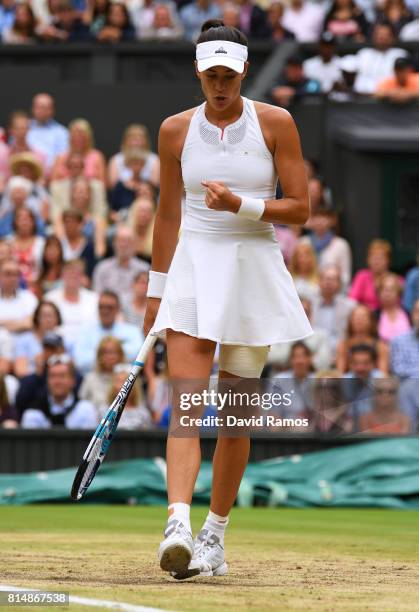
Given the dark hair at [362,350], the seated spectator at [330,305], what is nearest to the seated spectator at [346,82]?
the seated spectator at [330,305]

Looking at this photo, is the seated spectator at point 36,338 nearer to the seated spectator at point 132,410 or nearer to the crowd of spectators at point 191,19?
the seated spectator at point 132,410

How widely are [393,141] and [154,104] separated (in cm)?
294

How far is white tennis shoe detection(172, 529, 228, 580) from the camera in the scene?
6.32 m

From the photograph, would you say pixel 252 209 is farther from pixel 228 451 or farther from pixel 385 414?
pixel 385 414

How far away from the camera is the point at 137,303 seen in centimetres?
1435

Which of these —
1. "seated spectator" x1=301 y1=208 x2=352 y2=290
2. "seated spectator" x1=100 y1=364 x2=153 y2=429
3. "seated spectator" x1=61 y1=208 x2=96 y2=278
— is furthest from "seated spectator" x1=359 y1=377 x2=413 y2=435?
"seated spectator" x1=61 y1=208 x2=96 y2=278

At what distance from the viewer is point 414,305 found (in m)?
14.4

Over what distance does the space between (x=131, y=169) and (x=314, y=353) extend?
391 cm

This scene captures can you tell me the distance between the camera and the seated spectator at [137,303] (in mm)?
14266

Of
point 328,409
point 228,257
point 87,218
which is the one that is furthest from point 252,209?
point 87,218

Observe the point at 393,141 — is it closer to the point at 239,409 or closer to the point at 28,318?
the point at 28,318

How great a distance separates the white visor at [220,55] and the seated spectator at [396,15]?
1159 cm

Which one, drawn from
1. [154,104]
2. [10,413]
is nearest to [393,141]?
[154,104]

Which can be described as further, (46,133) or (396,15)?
(396,15)
